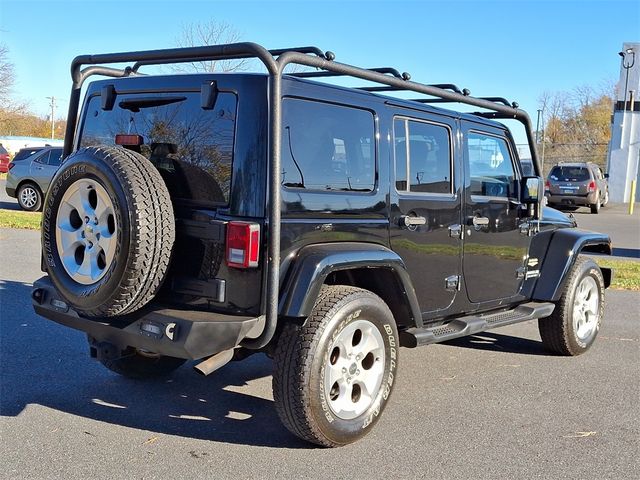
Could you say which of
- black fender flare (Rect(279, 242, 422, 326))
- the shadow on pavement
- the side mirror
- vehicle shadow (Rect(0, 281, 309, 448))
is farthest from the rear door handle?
the shadow on pavement

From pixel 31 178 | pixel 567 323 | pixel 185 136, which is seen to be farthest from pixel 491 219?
pixel 31 178

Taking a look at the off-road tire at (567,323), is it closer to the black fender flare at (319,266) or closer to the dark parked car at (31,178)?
the black fender flare at (319,266)

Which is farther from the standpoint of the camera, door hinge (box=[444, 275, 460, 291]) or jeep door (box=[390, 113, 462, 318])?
door hinge (box=[444, 275, 460, 291])

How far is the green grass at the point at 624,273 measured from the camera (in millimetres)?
9391

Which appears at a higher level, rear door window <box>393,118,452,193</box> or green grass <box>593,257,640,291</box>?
rear door window <box>393,118,452,193</box>

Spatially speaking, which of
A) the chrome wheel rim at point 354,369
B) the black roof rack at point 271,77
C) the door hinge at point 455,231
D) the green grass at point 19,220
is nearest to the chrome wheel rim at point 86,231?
the black roof rack at point 271,77

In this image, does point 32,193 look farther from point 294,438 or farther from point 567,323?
point 294,438

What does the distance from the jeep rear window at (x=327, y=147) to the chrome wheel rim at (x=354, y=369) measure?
2.80ft

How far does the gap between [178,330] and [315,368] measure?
0.75m

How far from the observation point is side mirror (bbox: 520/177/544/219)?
5.65m

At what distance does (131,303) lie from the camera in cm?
364

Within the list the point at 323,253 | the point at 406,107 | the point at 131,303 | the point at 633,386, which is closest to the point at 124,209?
the point at 131,303

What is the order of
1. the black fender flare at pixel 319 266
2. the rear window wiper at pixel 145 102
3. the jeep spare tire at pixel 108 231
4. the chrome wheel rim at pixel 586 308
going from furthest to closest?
the chrome wheel rim at pixel 586 308
the rear window wiper at pixel 145 102
the black fender flare at pixel 319 266
the jeep spare tire at pixel 108 231

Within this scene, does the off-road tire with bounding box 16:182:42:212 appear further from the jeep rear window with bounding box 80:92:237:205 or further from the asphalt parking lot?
the jeep rear window with bounding box 80:92:237:205
